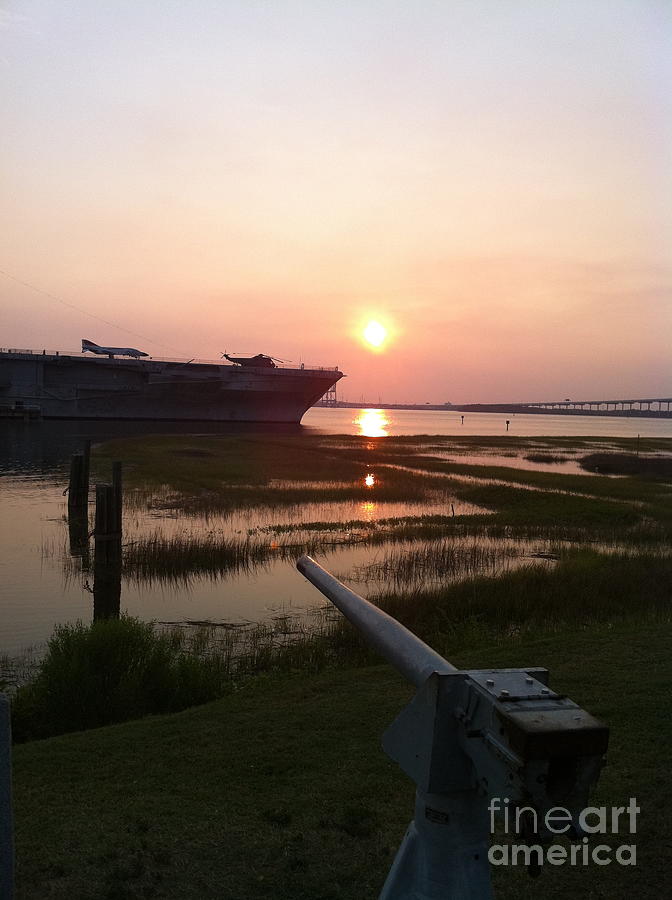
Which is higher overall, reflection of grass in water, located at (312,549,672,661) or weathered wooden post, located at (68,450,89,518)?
weathered wooden post, located at (68,450,89,518)

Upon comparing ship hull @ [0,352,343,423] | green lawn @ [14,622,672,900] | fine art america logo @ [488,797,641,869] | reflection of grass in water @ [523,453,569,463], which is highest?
ship hull @ [0,352,343,423]

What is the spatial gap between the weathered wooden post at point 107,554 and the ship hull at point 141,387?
209ft

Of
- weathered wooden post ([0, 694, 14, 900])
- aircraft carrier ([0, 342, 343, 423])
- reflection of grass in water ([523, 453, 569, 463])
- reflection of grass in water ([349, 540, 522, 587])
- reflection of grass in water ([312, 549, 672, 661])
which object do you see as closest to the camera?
A: weathered wooden post ([0, 694, 14, 900])

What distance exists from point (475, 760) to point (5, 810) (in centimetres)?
149

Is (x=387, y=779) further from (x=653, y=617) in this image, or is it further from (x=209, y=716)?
(x=653, y=617)

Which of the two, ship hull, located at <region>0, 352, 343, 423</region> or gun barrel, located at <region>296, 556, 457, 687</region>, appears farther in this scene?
ship hull, located at <region>0, 352, 343, 423</region>

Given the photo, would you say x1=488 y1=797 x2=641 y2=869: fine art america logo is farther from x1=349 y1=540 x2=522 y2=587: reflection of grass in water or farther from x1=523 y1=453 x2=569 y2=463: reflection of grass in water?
x1=523 y1=453 x2=569 y2=463: reflection of grass in water

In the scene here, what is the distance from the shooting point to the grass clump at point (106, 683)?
269 inches

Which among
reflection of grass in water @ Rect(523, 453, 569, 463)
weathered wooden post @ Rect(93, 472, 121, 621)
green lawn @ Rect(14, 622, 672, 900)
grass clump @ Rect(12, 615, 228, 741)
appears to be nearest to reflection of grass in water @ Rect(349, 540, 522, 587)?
weathered wooden post @ Rect(93, 472, 121, 621)

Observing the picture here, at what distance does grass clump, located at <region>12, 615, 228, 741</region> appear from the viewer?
22.4 feet

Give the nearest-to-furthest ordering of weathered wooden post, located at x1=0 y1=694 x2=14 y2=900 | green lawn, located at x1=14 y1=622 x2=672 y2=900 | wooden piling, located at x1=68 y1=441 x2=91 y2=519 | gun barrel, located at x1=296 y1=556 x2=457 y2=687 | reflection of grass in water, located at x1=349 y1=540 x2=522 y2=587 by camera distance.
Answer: gun barrel, located at x1=296 y1=556 x2=457 y2=687
weathered wooden post, located at x1=0 y1=694 x2=14 y2=900
green lawn, located at x1=14 y1=622 x2=672 y2=900
reflection of grass in water, located at x1=349 y1=540 x2=522 y2=587
wooden piling, located at x1=68 y1=441 x2=91 y2=519

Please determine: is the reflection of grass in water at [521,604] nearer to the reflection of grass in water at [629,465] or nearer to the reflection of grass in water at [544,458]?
the reflection of grass in water at [629,465]

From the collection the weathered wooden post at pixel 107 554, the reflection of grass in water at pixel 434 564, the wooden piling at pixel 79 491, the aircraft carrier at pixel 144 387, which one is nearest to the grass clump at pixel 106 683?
the weathered wooden post at pixel 107 554

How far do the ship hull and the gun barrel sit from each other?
246ft
